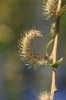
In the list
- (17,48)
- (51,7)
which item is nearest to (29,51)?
(51,7)

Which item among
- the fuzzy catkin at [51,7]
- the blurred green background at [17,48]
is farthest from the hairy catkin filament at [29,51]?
the blurred green background at [17,48]

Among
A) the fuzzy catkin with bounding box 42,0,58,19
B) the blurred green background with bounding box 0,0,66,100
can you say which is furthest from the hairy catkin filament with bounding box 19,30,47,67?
the blurred green background with bounding box 0,0,66,100

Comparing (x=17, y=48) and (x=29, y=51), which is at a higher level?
(x=17, y=48)

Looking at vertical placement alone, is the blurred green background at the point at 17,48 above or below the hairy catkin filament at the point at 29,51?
above

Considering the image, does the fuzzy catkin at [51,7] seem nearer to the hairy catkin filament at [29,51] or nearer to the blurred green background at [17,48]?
the hairy catkin filament at [29,51]

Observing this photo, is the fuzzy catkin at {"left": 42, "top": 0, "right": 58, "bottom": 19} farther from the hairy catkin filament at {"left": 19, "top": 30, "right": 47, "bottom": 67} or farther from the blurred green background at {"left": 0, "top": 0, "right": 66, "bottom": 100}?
the blurred green background at {"left": 0, "top": 0, "right": 66, "bottom": 100}

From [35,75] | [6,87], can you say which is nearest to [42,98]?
[6,87]

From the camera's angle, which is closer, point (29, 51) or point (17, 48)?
point (29, 51)

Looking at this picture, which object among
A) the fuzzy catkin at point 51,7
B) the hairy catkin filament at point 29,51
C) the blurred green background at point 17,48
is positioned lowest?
the hairy catkin filament at point 29,51

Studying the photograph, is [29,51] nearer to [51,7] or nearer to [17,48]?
[51,7]
